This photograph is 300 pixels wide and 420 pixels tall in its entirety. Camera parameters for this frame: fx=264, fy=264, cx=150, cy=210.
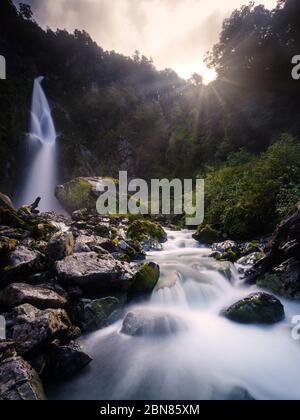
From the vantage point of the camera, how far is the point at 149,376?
14.5ft

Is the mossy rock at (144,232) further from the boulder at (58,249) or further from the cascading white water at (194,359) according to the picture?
the boulder at (58,249)

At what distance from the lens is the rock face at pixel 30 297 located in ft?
15.7

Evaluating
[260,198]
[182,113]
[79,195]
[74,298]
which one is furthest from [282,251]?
[182,113]

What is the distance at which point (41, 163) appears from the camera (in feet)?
97.6

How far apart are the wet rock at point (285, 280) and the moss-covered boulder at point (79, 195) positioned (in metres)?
11.5

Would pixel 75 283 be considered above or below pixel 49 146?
below

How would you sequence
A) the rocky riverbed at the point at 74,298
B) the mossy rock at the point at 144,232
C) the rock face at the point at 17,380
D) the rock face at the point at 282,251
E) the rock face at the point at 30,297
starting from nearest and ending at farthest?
the rock face at the point at 17,380, the rocky riverbed at the point at 74,298, the rock face at the point at 30,297, the rock face at the point at 282,251, the mossy rock at the point at 144,232

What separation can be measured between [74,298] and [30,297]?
1033mm

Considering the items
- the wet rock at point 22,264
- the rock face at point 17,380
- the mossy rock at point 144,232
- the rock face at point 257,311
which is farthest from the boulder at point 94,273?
the mossy rock at point 144,232

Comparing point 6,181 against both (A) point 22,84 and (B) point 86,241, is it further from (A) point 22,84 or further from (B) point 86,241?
(B) point 86,241

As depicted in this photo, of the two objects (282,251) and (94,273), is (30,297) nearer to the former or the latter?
(94,273)

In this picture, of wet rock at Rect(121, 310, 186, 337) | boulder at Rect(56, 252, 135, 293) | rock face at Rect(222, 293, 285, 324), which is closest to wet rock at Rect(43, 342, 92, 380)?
wet rock at Rect(121, 310, 186, 337)
